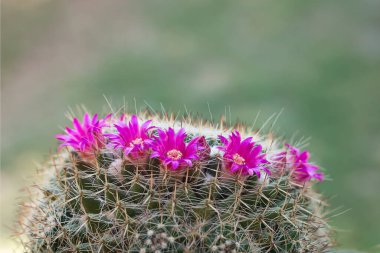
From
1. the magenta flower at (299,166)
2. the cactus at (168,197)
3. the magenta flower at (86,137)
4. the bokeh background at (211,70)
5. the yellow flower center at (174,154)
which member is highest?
the magenta flower at (86,137)

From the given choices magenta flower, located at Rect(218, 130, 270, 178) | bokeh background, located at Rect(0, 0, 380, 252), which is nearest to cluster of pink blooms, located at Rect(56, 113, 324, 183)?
magenta flower, located at Rect(218, 130, 270, 178)

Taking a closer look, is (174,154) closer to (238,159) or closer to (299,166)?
(238,159)

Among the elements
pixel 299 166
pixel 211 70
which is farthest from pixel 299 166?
pixel 211 70

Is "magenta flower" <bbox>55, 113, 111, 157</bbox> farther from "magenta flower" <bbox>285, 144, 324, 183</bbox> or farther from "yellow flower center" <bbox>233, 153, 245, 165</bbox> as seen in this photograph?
"magenta flower" <bbox>285, 144, 324, 183</bbox>

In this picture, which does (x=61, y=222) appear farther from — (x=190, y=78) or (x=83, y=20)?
(x=83, y=20)

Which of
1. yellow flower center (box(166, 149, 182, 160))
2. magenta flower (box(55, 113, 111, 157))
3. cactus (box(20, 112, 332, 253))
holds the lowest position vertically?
cactus (box(20, 112, 332, 253))

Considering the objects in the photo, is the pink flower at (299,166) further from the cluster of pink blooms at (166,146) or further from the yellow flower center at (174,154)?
the yellow flower center at (174,154)

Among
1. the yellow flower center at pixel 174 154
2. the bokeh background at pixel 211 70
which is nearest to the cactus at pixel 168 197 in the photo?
the yellow flower center at pixel 174 154
